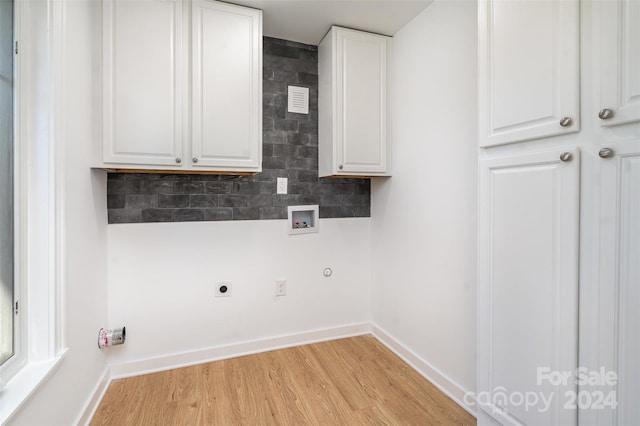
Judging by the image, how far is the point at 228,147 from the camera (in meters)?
1.88

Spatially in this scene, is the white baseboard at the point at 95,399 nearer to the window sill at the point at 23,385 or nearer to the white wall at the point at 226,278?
the white wall at the point at 226,278

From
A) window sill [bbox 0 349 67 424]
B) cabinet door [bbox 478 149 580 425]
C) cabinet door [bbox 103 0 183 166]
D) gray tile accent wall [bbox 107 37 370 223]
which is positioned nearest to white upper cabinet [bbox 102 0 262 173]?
cabinet door [bbox 103 0 183 166]

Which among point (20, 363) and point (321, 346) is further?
point (321, 346)

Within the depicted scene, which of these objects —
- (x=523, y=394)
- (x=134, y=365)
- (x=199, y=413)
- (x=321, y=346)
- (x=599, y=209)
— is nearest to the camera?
(x=599, y=209)

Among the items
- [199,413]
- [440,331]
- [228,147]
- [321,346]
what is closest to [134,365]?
[199,413]

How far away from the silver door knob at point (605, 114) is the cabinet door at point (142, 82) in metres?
1.88

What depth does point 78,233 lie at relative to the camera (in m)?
1.50

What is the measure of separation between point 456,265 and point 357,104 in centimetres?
130

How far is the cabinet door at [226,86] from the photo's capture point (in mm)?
1823

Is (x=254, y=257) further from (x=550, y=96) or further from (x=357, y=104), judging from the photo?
(x=550, y=96)

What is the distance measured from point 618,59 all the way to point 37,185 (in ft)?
6.79

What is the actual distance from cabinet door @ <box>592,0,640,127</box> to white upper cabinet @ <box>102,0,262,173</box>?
1.62 metres

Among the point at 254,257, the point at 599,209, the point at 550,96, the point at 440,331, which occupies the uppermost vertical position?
the point at 550,96

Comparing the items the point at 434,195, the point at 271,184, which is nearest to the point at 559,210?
the point at 434,195
